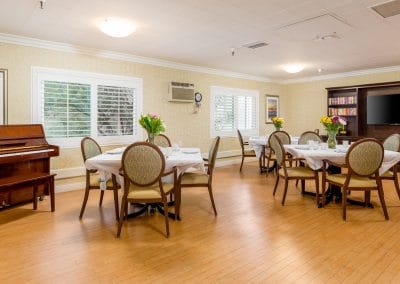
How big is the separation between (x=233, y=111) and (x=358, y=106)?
3.03m

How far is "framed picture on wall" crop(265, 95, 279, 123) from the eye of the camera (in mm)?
8366

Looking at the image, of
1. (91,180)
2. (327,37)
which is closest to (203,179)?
(91,180)

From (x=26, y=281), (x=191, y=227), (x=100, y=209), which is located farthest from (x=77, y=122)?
(x=26, y=281)

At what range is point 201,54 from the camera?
5.44 metres

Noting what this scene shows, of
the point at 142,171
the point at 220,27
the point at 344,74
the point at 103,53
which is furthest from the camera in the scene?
the point at 344,74

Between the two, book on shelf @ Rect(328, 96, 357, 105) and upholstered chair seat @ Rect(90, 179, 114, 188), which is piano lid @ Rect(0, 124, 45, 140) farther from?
book on shelf @ Rect(328, 96, 357, 105)

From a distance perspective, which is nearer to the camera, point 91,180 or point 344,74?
point 91,180

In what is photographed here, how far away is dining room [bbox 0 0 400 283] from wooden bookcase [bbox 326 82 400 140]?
0.08 m

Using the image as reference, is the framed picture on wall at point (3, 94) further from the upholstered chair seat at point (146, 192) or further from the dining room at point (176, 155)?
the upholstered chair seat at point (146, 192)

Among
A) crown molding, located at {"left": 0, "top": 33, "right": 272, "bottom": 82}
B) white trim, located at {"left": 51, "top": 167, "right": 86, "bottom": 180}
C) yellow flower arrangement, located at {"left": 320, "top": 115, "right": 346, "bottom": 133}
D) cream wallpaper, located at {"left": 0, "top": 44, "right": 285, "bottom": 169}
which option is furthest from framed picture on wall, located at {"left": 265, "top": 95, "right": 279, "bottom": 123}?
white trim, located at {"left": 51, "top": 167, "right": 86, "bottom": 180}

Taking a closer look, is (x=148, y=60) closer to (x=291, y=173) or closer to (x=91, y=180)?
(x=91, y=180)

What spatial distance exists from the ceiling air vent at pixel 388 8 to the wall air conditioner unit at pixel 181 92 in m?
3.78

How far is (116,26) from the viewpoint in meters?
3.57

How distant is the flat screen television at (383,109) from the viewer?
6.57 metres
